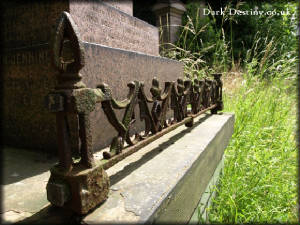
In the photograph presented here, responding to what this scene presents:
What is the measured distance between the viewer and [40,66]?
5.08ft

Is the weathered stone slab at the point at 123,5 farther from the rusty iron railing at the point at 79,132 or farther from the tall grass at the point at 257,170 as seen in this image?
the tall grass at the point at 257,170

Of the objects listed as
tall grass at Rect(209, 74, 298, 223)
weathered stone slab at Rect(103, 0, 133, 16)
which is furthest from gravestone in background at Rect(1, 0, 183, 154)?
tall grass at Rect(209, 74, 298, 223)

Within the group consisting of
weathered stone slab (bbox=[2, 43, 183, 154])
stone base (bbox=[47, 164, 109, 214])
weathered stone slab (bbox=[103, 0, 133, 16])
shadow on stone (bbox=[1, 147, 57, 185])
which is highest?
weathered stone slab (bbox=[103, 0, 133, 16])

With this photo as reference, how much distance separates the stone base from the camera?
2.73ft

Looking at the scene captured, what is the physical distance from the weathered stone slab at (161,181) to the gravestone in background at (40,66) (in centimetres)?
41

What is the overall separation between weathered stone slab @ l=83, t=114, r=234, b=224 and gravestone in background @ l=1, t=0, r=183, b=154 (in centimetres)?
41

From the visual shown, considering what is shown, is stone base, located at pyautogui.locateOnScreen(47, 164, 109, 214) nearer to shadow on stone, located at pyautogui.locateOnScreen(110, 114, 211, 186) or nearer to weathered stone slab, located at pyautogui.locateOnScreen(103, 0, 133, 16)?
shadow on stone, located at pyautogui.locateOnScreen(110, 114, 211, 186)

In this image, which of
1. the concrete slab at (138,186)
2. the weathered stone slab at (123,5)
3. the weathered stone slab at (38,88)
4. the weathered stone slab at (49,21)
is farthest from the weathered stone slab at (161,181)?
the weathered stone slab at (123,5)

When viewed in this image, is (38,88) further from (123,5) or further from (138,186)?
(123,5)

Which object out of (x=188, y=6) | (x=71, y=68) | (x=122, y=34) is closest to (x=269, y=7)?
(x=188, y=6)

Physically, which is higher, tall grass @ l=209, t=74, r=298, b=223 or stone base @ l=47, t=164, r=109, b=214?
stone base @ l=47, t=164, r=109, b=214

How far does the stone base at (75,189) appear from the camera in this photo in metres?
0.83

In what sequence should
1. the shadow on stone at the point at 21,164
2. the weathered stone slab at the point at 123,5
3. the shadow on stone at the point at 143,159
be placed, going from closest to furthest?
1. the shadow on stone at the point at 143,159
2. the shadow on stone at the point at 21,164
3. the weathered stone slab at the point at 123,5

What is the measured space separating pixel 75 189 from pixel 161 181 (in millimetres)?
447
